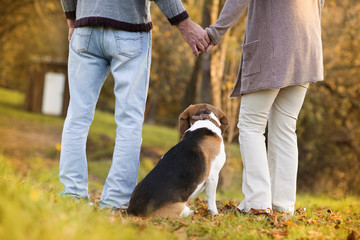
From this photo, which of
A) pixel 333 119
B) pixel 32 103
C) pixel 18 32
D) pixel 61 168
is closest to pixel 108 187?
pixel 61 168

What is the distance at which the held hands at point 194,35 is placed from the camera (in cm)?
378

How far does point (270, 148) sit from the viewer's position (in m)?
4.04

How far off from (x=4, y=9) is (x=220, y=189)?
880 cm

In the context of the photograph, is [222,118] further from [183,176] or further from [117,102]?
[117,102]

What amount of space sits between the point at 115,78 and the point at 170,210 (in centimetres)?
128

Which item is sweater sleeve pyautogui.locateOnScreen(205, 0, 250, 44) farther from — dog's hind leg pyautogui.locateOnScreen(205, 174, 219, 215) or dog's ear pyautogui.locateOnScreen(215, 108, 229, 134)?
dog's hind leg pyautogui.locateOnScreen(205, 174, 219, 215)

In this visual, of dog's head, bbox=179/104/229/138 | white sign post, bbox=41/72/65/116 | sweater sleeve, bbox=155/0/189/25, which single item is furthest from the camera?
white sign post, bbox=41/72/65/116

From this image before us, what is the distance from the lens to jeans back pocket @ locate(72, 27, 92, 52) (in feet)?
11.7

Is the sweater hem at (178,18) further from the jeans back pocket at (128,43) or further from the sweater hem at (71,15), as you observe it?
the sweater hem at (71,15)

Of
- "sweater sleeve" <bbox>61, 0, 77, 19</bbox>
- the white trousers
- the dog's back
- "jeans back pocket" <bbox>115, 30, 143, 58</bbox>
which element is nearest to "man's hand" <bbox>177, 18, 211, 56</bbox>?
"jeans back pocket" <bbox>115, 30, 143, 58</bbox>

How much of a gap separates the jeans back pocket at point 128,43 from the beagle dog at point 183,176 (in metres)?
0.91

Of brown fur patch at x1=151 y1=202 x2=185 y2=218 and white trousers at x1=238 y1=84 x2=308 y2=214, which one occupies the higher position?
white trousers at x1=238 y1=84 x2=308 y2=214

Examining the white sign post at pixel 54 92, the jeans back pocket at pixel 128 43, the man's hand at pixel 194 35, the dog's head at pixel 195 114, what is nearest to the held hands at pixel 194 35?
the man's hand at pixel 194 35

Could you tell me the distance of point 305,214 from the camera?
13.7ft
